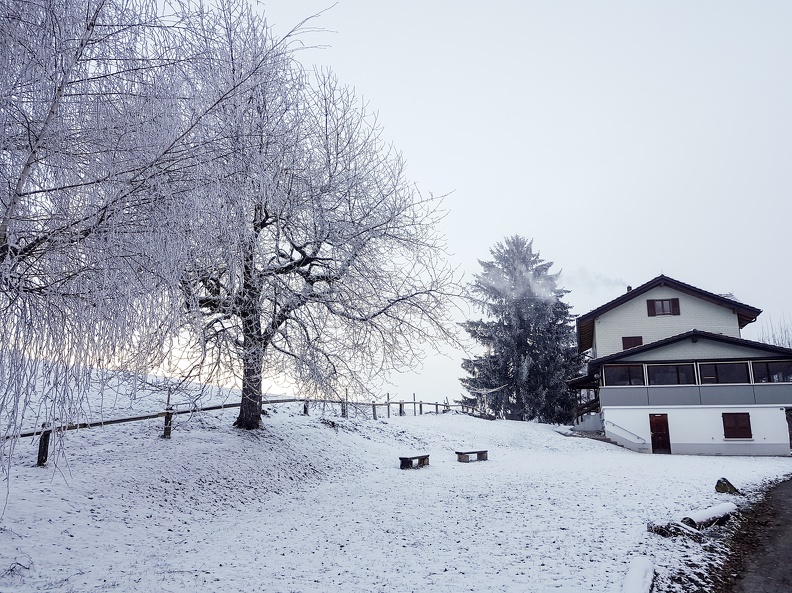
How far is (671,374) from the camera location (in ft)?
90.5

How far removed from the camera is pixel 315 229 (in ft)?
43.0

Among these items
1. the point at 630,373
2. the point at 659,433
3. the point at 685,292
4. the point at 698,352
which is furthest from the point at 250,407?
the point at 685,292

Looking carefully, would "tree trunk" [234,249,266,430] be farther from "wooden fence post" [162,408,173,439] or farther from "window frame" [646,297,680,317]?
"window frame" [646,297,680,317]

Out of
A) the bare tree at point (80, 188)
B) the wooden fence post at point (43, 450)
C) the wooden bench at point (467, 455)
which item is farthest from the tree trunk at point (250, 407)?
the bare tree at point (80, 188)

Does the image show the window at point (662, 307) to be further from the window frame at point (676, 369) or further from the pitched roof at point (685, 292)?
the window frame at point (676, 369)

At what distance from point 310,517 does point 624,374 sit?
22.7 meters

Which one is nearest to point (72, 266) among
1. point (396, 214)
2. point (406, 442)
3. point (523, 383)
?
point (396, 214)

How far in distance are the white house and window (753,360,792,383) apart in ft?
0.14

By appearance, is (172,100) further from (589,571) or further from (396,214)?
(396,214)

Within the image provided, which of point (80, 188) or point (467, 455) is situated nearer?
point (80, 188)

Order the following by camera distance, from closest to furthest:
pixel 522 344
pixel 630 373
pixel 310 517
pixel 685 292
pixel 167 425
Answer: pixel 310 517, pixel 167 425, pixel 630 373, pixel 685 292, pixel 522 344

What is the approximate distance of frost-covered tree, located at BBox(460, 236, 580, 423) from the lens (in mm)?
39719

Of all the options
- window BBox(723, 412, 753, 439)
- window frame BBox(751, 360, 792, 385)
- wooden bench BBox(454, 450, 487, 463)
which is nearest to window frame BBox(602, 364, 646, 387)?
window BBox(723, 412, 753, 439)

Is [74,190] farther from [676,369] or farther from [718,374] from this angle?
[718,374]
